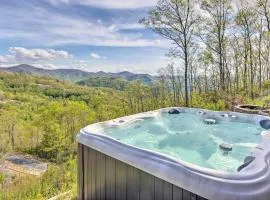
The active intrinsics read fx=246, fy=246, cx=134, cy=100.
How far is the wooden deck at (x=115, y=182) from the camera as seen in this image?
1.77 m

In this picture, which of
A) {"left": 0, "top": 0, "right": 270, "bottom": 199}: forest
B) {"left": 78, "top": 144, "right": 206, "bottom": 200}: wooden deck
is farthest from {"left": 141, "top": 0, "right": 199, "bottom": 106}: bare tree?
{"left": 78, "top": 144, "right": 206, "bottom": 200}: wooden deck

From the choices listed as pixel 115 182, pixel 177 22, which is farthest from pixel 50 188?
pixel 177 22

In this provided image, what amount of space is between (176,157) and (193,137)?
1117mm

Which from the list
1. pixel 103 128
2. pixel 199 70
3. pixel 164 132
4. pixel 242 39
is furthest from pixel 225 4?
pixel 103 128

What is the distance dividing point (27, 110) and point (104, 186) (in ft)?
88.7

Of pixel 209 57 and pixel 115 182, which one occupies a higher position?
pixel 209 57

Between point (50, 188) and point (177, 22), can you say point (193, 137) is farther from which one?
point (177, 22)

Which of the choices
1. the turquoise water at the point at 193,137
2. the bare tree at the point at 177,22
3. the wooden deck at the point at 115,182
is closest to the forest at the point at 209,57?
the bare tree at the point at 177,22

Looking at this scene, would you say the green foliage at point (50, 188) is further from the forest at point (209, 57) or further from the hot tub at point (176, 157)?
the hot tub at point (176, 157)

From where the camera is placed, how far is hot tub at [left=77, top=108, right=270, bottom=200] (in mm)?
1539

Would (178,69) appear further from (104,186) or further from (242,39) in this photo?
(104,186)

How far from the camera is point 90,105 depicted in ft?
66.3

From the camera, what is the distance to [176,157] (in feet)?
6.91

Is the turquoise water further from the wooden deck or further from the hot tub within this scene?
the wooden deck
